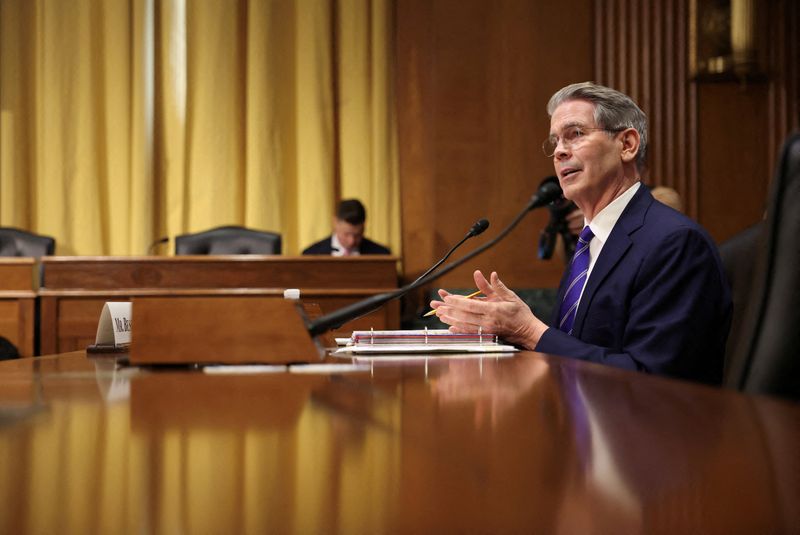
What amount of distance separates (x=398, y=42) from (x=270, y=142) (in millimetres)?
1069

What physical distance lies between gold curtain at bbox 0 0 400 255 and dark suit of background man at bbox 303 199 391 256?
0.55m

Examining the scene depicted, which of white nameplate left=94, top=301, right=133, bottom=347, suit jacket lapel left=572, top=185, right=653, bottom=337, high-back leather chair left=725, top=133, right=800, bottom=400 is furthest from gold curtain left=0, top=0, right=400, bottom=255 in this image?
high-back leather chair left=725, top=133, right=800, bottom=400

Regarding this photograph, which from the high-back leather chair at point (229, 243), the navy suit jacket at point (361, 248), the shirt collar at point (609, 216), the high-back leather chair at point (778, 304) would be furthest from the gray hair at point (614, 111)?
the navy suit jacket at point (361, 248)

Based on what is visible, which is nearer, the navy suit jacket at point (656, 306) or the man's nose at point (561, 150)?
the navy suit jacket at point (656, 306)

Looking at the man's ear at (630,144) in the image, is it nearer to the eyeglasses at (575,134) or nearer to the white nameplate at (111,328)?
the eyeglasses at (575,134)

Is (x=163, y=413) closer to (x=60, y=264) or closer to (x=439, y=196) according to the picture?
(x=60, y=264)

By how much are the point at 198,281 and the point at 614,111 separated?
88.4 inches

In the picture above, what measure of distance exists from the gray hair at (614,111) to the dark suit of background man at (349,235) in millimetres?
2661

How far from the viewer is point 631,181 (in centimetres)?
199

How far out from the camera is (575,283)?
5.98 feet

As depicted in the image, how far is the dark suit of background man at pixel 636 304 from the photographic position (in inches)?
58.8

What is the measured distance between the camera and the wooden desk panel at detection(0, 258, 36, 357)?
11.3 ft

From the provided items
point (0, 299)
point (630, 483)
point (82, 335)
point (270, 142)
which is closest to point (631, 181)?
point (630, 483)

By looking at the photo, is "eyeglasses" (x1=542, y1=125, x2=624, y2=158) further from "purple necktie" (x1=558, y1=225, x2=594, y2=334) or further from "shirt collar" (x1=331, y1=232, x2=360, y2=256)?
"shirt collar" (x1=331, y1=232, x2=360, y2=256)
